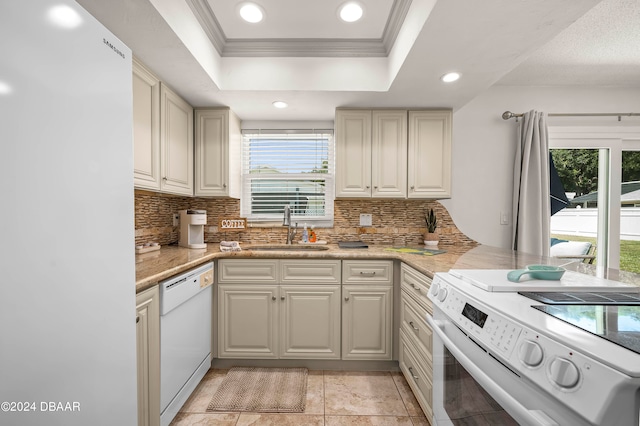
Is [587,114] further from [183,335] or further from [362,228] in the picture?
[183,335]

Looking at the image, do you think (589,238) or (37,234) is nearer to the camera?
(37,234)

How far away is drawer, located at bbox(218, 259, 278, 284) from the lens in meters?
2.28

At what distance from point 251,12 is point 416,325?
2.22m

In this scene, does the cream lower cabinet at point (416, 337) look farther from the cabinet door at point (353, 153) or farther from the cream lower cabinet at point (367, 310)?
the cabinet door at point (353, 153)

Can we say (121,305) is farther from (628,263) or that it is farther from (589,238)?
(628,263)

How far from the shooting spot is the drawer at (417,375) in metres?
1.62

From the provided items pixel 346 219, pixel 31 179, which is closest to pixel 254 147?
pixel 346 219

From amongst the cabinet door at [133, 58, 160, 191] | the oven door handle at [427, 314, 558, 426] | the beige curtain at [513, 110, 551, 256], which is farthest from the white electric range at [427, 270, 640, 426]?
the cabinet door at [133, 58, 160, 191]

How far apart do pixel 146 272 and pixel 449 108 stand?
8.64ft

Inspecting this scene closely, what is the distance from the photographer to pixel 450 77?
6.57 feet

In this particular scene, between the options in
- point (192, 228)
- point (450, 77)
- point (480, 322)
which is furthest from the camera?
point (192, 228)

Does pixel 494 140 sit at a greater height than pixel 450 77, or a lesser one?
lesser

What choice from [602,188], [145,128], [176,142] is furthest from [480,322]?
[602,188]

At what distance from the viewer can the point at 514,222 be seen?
9.03 ft
